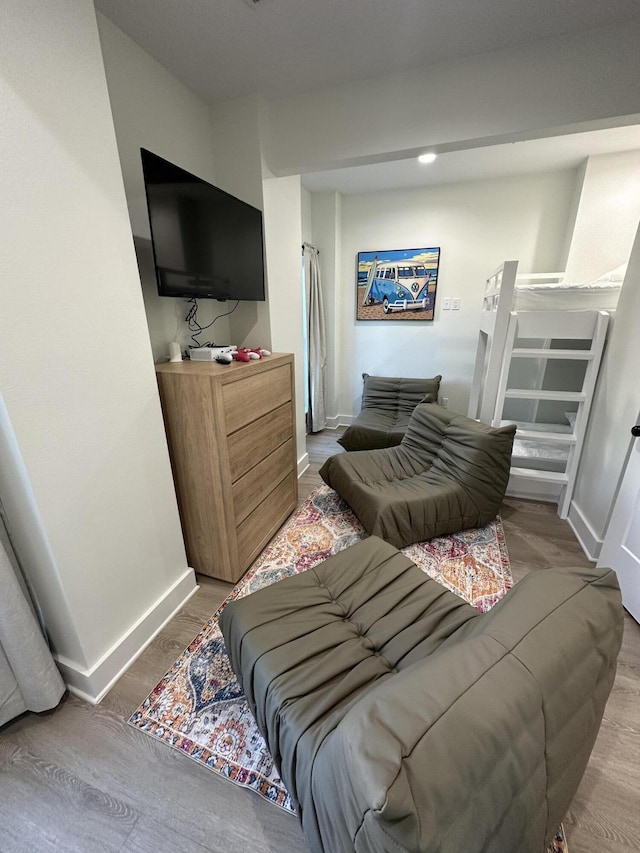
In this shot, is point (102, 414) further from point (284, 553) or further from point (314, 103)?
point (314, 103)

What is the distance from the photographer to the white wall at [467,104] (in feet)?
5.27

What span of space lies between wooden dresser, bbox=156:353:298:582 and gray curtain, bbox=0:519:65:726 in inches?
27.4

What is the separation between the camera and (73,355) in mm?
1125

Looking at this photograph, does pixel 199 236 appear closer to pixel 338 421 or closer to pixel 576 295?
pixel 576 295

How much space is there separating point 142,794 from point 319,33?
3023mm

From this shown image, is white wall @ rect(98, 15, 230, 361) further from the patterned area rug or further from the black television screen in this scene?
the patterned area rug

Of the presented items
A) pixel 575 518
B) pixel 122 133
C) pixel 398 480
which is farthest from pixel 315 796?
pixel 122 133

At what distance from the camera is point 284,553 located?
81.0 inches

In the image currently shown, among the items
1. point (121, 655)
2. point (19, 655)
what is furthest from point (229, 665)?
point (19, 655)

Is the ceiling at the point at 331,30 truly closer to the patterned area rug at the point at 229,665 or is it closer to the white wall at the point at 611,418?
the white wall at the point at 611,418

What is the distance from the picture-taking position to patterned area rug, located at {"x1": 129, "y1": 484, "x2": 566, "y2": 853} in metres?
1.14

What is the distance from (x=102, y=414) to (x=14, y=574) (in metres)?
0.58

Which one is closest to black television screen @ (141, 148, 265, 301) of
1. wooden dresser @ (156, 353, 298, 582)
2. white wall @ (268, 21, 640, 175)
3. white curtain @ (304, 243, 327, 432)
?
wooden dresser @ (156, 353, 298, 582)

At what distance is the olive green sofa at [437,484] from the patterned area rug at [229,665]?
0.55ft
